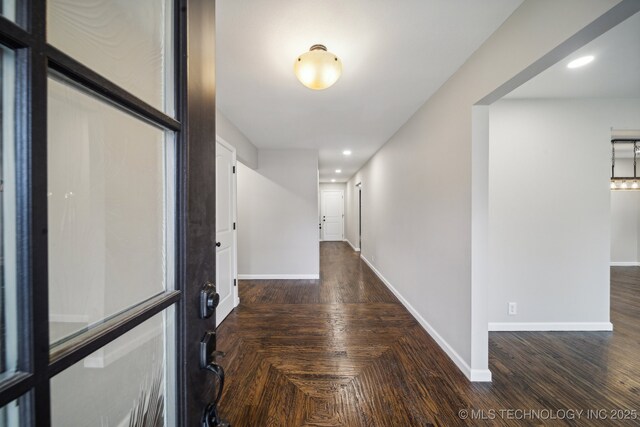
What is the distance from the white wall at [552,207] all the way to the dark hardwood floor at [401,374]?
358mm

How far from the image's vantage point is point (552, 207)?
2.68 metres

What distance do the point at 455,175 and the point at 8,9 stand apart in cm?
241

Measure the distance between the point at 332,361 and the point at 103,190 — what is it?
2.23 meters

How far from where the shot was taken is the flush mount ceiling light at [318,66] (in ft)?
5.45

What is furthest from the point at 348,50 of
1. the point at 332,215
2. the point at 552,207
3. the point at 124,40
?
the point at 332,215

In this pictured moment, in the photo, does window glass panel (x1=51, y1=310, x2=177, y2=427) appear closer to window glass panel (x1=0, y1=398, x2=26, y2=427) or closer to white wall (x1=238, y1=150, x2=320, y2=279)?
window glass panel (x1=0, y1=398, x2=26, y2=427)

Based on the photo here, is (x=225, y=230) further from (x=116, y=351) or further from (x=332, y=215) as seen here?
(x=332, y=215)

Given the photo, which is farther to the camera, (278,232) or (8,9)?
(278,232)

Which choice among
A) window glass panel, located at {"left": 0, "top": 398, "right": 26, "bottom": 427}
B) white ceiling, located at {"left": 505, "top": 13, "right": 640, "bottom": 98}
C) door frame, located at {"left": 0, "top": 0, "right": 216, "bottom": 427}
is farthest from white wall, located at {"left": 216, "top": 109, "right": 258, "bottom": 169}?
white ceiling, located at {"left": 505, "top": 13, "right": 640, "bottom": 98}

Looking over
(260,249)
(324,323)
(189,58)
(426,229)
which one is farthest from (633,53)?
(260,249)

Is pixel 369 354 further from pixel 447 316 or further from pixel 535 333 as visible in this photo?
pixel 535 333

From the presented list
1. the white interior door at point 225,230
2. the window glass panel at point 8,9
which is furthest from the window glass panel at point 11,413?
the white interior door at point 225,230

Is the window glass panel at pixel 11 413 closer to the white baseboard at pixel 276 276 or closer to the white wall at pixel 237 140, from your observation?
the white wall at pixel 237 140

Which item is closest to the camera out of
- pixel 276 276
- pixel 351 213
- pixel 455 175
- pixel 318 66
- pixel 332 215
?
pixel 318 66
